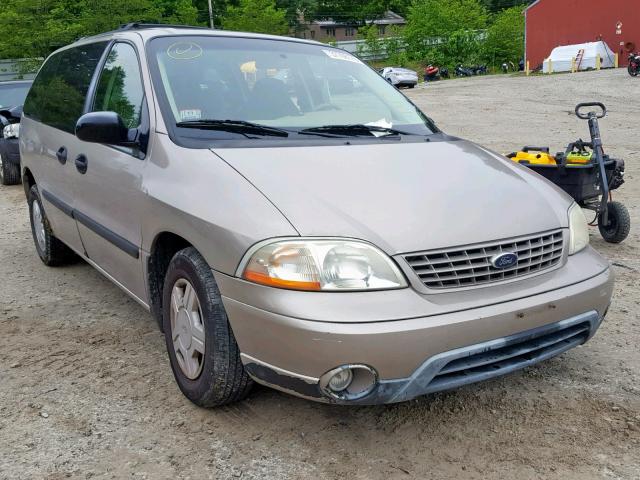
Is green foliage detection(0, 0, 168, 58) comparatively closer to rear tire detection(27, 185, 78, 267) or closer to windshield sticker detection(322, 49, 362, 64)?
rear tire detection(27, 185, 78, 267)

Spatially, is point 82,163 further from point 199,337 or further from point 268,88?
point 199,337

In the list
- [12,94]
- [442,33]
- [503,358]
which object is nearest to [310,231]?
[503,358]

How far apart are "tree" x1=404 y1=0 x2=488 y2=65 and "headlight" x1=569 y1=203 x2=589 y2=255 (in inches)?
1959

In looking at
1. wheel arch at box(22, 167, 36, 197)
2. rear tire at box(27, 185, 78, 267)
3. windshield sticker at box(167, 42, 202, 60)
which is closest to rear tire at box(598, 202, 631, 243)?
windshield sticker at box(167, 42, 202, 60)

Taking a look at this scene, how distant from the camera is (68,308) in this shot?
4445mm

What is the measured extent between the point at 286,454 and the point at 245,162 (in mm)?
1229

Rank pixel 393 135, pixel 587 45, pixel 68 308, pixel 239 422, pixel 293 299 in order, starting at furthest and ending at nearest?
pixel 587 45, pixel 68 308, pixel 393 135, pixel 239 422, pixel 293 299

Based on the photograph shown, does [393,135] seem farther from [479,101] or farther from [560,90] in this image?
[560,90]

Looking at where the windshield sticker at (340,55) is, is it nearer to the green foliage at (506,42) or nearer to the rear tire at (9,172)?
the rear tire at (9,172)

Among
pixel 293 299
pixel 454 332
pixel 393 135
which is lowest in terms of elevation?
pixel 454 332

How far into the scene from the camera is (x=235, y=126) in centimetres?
320

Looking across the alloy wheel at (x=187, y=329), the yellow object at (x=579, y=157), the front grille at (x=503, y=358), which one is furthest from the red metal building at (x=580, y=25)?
the alloy wheel at (x=187, y=329)

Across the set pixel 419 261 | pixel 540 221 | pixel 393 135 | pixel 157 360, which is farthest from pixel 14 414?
pixel 540 221

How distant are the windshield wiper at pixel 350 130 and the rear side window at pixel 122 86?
0.90m
